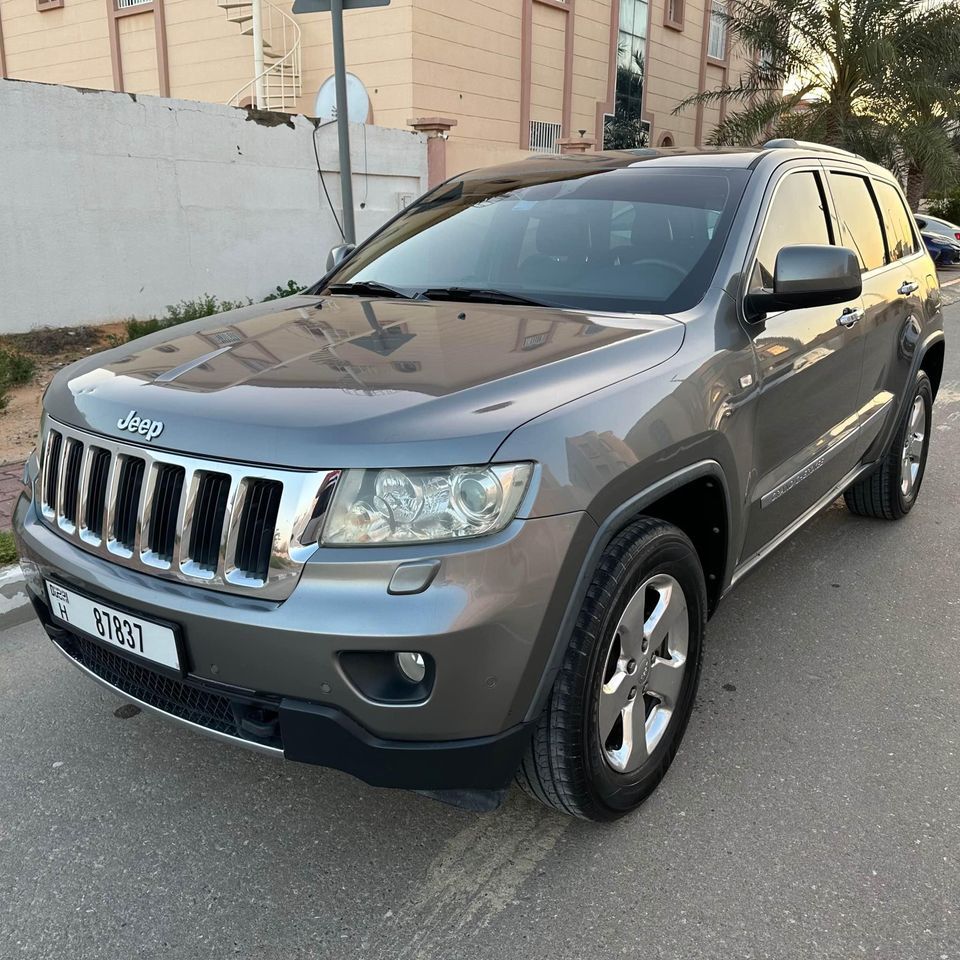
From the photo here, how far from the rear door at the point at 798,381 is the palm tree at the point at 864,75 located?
15.0 meters

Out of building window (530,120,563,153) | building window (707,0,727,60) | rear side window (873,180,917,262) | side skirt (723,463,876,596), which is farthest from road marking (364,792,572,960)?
building window (707,0,727,60)

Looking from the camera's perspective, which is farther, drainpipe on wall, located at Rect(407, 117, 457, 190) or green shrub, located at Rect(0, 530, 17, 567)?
drainpipe on wall, located at Rect(407, 117, 457, 190)

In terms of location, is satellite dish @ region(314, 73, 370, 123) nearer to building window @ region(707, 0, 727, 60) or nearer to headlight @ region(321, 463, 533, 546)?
building window @ region(707, 0, 727, 60)

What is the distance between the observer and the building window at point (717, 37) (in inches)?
A: 954

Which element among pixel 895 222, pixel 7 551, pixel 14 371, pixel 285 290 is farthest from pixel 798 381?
pixel 285 290

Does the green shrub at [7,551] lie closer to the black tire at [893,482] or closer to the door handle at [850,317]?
the door handle at [850,317]

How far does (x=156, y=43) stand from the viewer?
1733 centimetres

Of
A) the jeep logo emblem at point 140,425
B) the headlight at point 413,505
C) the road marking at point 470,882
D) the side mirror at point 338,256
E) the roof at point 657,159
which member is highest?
the roof at point 657,159

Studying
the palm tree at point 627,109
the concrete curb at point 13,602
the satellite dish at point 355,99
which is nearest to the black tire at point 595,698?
the concrete curb at point 13,602

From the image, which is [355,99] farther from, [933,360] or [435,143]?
[933,360]

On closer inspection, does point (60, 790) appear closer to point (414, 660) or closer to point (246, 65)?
point (414, 660)

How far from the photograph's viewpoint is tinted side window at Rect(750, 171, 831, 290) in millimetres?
3025

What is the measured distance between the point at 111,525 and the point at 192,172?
8.03 meters

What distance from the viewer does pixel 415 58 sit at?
564 inches
